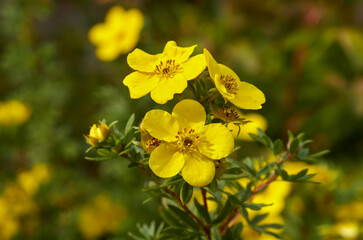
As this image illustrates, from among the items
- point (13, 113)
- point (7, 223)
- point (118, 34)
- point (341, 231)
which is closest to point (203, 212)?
point (341, 231)

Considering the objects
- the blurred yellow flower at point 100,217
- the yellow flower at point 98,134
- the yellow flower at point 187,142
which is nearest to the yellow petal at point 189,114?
the yellow flower at point 187,142

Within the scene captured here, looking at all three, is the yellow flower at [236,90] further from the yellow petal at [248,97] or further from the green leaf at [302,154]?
the green leaf at [302,154]

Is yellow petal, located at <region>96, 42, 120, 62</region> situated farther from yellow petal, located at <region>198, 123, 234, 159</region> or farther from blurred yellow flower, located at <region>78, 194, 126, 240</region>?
yellow petal, located at <region>198, 123, 234, 159</region>

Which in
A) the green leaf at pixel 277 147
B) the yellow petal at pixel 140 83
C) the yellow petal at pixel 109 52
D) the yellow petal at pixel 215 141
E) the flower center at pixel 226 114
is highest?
the yellow petal at pixel 140 83

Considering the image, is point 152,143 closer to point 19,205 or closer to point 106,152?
point 106,152

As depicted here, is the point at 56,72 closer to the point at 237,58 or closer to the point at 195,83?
the point at 237,58

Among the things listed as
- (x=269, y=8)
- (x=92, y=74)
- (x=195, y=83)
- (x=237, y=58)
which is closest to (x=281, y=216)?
(x=195, y=83)
